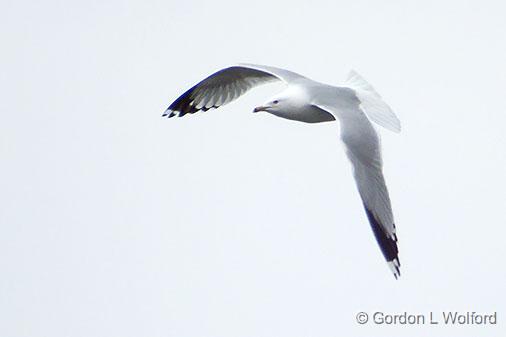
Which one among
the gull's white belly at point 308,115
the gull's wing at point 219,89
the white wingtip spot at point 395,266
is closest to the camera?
the white wingtip spot at point 395,266

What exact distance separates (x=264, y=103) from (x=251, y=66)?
378mm

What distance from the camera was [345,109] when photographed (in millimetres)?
6121

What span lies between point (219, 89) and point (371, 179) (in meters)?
1.69

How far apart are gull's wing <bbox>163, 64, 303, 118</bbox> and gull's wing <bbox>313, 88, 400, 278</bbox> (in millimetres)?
1160

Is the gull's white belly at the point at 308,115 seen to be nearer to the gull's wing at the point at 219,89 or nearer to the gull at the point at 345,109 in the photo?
the gull at the point at 345,109

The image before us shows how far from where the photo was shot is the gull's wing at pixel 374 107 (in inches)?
239

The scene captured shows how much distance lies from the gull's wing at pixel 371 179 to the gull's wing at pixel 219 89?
1160mm

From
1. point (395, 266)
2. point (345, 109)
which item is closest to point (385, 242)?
Result: point (395, 266)

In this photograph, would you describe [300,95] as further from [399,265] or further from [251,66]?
[399,265]

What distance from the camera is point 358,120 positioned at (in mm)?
6039

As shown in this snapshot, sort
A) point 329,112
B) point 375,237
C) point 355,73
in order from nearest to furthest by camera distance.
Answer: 1. point 375,237
2. point 329,112
3. point 355,73

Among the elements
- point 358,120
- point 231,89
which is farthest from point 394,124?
point 231,89

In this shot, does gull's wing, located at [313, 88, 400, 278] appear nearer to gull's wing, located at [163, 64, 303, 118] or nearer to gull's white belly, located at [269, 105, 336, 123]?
gull's white belly, located at [269, 105, 336, 123]

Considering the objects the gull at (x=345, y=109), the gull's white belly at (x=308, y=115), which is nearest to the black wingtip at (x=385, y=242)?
the gull at (x=345, y=109)
